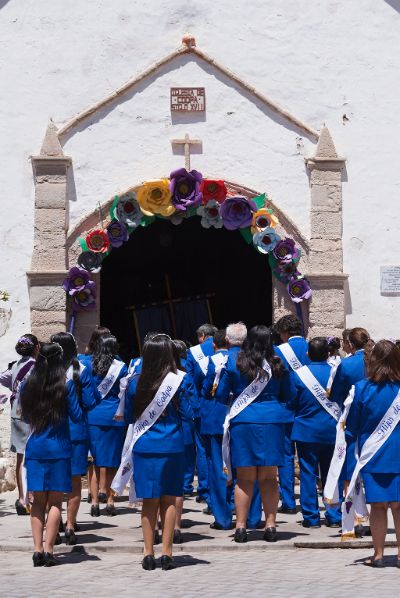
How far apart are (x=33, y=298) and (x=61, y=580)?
21.0 ft

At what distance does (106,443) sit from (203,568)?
116 inches

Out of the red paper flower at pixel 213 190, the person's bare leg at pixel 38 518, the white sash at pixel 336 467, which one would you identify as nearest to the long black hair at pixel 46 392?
the person's bare leg at pixel 38 518

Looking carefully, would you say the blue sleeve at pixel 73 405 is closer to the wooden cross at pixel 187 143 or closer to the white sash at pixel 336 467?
the white sash at pixel 336 467

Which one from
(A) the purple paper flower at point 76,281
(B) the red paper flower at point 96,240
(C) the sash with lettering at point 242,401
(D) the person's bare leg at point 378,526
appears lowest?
(D) the person's bare leg at point 378,526

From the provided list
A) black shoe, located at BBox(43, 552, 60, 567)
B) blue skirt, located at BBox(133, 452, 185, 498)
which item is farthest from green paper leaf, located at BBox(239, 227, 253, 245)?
black shoe, located at BBox(43, 552, 60, 567)

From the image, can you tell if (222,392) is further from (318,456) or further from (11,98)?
(11,98)

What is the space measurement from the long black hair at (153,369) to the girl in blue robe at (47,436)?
0.60 m

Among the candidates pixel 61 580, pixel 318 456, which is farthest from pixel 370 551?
pixel 61 580

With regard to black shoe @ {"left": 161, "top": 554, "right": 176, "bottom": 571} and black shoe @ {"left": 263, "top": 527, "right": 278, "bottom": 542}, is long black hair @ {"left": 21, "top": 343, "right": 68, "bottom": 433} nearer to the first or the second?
black shoe @ {"left": 161, "top": 554, "right": 176, "bottom": 571}

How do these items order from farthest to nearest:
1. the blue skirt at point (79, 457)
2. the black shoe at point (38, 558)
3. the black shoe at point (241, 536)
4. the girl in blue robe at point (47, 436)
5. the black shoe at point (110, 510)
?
1. the black shoe at point (110, 510)
2. the blue skirt at point (79, 457)
3. the black shoe at point (241, 536)
4. the girl in blue robe at point (47, 436)
5. the black shoe at point (38, 558)

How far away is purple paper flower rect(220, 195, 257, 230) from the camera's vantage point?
14328 mm

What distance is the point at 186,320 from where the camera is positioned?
16.3 metres

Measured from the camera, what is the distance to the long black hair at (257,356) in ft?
32.4

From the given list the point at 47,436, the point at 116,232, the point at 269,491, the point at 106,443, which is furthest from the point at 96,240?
the point at 47,436
